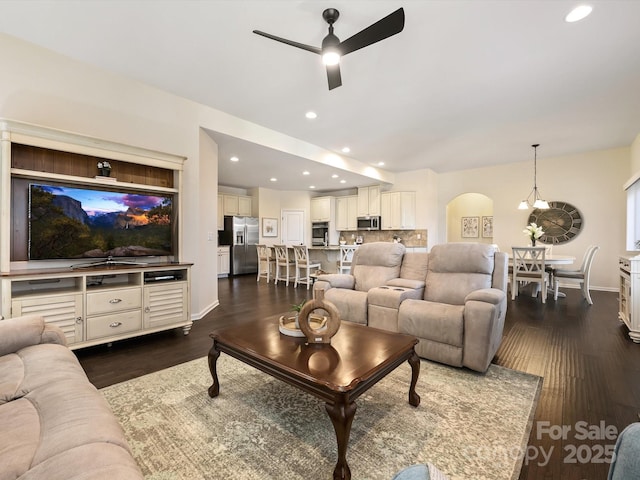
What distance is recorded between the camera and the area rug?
54.6 inches

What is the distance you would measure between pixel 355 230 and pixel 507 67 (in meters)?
6.15

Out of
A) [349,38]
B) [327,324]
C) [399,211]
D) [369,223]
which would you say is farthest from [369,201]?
[327,324]

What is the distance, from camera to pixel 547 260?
15.9ft

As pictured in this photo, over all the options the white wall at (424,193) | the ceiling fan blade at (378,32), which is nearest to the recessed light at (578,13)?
the ceiling fan blade at (378,32)

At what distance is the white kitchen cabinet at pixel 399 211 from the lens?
7.63 metres

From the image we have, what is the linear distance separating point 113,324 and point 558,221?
26.9ft

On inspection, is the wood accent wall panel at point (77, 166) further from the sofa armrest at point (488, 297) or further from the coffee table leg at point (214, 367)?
the sofa armrest at point (488, 297)

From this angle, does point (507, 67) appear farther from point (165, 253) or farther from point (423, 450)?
point (165, 253)

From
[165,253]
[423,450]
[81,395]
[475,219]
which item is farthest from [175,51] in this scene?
→ [475,219]

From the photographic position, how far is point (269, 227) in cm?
883

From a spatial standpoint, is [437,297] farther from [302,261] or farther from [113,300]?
[302,261]

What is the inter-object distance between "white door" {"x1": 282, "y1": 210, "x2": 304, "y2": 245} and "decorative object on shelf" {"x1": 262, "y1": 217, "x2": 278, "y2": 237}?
0.92 feet

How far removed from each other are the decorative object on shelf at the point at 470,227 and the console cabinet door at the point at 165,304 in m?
8.71

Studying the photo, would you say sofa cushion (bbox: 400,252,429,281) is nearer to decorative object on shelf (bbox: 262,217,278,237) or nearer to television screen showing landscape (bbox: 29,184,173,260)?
television screen showing landscape (bbox: 29,184,173,260)
